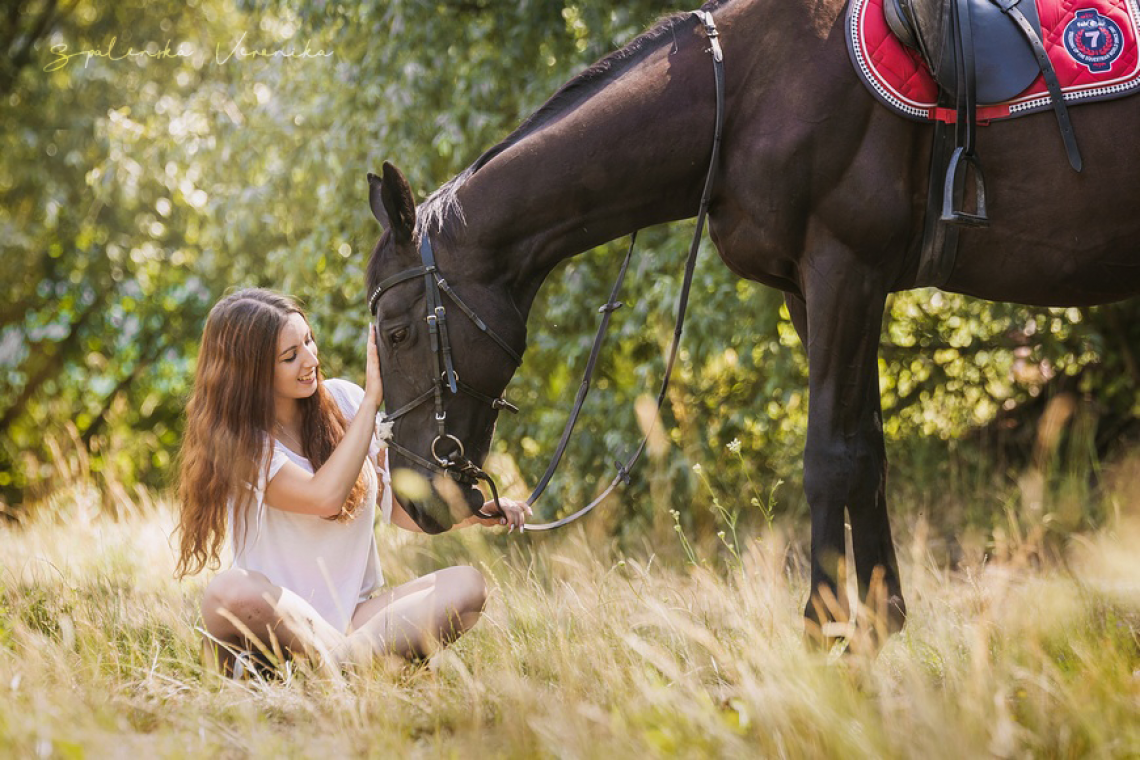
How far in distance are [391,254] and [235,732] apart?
4.89ft

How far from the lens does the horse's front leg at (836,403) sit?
2963 mm

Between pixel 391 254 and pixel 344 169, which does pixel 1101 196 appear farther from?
pixel 344 169

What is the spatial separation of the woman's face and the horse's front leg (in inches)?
62.0

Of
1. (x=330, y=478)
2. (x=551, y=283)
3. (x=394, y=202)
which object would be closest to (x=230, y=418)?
(x=330, y=478)

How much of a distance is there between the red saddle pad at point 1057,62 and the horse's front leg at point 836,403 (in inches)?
19.3

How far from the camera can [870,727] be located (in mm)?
2115

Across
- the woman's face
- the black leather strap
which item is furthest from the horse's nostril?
the black leather strap

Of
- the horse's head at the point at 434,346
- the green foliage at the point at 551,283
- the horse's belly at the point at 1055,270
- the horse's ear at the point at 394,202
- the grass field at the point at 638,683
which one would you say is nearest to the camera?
the grass field at the point at 638,683

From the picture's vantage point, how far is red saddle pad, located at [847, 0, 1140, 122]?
2.89 m

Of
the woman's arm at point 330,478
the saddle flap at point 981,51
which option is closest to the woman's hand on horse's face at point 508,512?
the woman's arm at point 330,478

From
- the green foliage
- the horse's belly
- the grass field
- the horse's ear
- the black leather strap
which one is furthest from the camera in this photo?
the green foliage

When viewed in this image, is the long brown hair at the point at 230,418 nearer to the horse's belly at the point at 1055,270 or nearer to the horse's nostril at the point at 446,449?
the horse's nostril at the point at 446,449

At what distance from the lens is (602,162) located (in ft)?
10.6

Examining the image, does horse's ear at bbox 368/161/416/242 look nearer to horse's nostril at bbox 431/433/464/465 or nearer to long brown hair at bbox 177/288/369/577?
long brown hair at bbox 177/288/369/577
